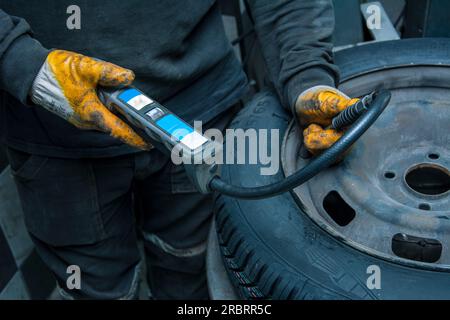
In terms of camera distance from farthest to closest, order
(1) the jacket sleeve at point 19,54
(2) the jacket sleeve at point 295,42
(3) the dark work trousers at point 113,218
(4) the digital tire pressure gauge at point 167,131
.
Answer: (3) the dark work trousers at point 113,218
(2) the jacket sleeve at point 295,42
(1) the jacket sleeve at point 19,54
(4) the digital tire pressure gauge at point 167,131

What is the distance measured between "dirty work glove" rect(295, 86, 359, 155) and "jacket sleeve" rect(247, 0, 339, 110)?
0.04 meters

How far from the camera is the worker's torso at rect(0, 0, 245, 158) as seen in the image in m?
1.00

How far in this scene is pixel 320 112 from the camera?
0.95 m

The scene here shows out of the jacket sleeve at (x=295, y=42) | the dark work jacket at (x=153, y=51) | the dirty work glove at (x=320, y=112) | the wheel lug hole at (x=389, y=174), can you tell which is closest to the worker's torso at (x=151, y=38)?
the dark work jacket at (x=153, y=51)

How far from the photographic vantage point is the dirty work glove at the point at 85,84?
34.8 inches

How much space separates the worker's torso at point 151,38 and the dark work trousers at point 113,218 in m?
0.09

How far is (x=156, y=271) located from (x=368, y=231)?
26.4 inches

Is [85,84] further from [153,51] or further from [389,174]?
[389,174]

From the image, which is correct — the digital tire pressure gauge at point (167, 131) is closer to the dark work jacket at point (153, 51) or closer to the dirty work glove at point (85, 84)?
the dirty work glove at point (85, 84)

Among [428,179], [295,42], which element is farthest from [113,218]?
[428,179]

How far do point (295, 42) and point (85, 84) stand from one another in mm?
406

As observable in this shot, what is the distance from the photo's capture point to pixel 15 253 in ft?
4.67

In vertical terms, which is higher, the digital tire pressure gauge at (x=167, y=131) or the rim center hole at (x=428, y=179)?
the digital tire pressure gauge at (x=167, y=131)
